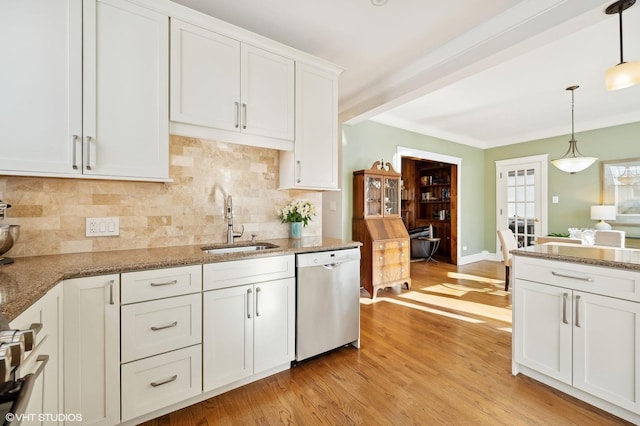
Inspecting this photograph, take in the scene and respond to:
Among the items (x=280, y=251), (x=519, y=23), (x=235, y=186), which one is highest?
(x=519, y=23)

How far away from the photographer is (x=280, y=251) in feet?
6.52

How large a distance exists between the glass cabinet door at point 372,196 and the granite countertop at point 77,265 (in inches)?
80.9

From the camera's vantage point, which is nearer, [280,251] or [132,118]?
[132,118]

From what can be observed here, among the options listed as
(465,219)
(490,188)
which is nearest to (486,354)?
(465,219)

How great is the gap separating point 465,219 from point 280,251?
210 inches

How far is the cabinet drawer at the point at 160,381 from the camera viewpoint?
4.96 feet

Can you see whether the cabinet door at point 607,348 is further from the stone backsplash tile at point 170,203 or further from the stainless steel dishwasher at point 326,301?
the stone backsplash tile at point 170,203

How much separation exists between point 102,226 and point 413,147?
4662mm

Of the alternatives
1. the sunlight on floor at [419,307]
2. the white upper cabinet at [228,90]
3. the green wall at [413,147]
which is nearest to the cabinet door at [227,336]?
the white upper cabinet at [228,90]

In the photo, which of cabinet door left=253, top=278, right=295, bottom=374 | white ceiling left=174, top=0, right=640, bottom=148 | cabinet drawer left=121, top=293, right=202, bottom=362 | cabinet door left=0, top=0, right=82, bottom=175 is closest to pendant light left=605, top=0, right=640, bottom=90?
white ceiling left=174, top=0, right=640, bottom=148

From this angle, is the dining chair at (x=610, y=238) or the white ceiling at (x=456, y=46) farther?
the dining chair at (x=610, y=238)

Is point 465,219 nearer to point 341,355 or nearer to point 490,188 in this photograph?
point 490,188

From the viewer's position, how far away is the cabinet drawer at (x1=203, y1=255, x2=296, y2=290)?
174 centimetres

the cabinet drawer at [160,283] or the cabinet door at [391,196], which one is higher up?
the cabinet door at [391,196]
